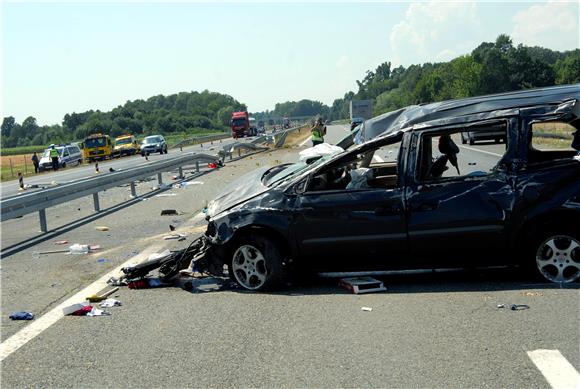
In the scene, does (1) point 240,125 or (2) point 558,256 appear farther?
(1) point 240,125

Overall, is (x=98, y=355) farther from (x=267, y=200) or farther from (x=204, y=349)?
(x=267, y=200)

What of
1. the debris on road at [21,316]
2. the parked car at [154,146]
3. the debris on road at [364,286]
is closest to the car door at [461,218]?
the debris on road at [364,286]

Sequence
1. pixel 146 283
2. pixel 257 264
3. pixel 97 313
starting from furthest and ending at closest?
pixel 146 283
pixel 257 264
pixel 97 313

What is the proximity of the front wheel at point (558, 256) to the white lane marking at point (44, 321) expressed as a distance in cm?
488

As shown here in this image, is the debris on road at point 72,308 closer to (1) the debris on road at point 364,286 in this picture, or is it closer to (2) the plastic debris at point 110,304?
(2) the plastic debris at point 110,304

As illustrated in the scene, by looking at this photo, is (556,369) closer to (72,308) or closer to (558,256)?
(558,256)

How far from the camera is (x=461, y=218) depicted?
7.27m

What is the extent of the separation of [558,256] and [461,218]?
103 cm

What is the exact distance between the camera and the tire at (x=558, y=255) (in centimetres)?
712

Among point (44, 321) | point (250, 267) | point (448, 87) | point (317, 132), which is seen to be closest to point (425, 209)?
point (250, 267)

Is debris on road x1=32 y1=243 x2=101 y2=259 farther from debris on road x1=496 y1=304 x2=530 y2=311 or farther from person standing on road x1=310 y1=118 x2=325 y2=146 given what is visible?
person standing on road x1=310 y1=118 x2=325 y2=146

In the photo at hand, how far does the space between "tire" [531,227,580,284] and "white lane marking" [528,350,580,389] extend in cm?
210

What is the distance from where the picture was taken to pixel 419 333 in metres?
5.88

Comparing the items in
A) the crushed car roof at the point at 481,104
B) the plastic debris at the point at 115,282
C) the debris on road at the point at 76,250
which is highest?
the crushed car roof at the point at 481,104
